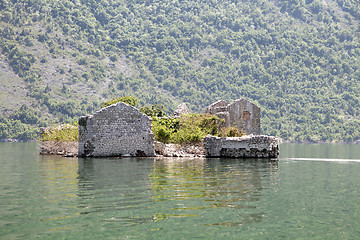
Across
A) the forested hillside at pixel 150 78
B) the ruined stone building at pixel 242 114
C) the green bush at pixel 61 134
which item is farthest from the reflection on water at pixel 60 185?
the forested hillside at pixel 150 78

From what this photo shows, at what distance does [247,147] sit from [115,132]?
9605 mm

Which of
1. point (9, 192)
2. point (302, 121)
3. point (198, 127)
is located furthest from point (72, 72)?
point (9, 192)

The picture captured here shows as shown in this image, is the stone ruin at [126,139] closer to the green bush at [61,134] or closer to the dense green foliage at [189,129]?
the dense green foliage at [189,129]

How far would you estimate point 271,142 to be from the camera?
35.8 meters

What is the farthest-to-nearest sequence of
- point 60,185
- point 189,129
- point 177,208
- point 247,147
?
1. point 189,129
2. point 247,147
3. point 60,185
4. point 177,208

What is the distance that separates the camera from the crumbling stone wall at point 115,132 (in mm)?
35312

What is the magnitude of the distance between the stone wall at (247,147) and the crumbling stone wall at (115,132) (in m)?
5.36

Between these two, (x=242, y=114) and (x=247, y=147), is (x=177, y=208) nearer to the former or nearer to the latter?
(x=247, y=147)

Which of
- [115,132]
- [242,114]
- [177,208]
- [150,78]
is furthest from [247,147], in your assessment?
[150,78]

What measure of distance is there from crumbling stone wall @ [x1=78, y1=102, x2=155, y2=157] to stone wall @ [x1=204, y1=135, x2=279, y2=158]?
5357mm


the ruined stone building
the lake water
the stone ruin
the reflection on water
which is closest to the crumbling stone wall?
the stone ruin

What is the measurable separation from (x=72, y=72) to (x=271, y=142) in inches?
5542

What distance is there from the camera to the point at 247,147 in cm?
3553

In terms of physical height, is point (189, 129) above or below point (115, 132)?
above
